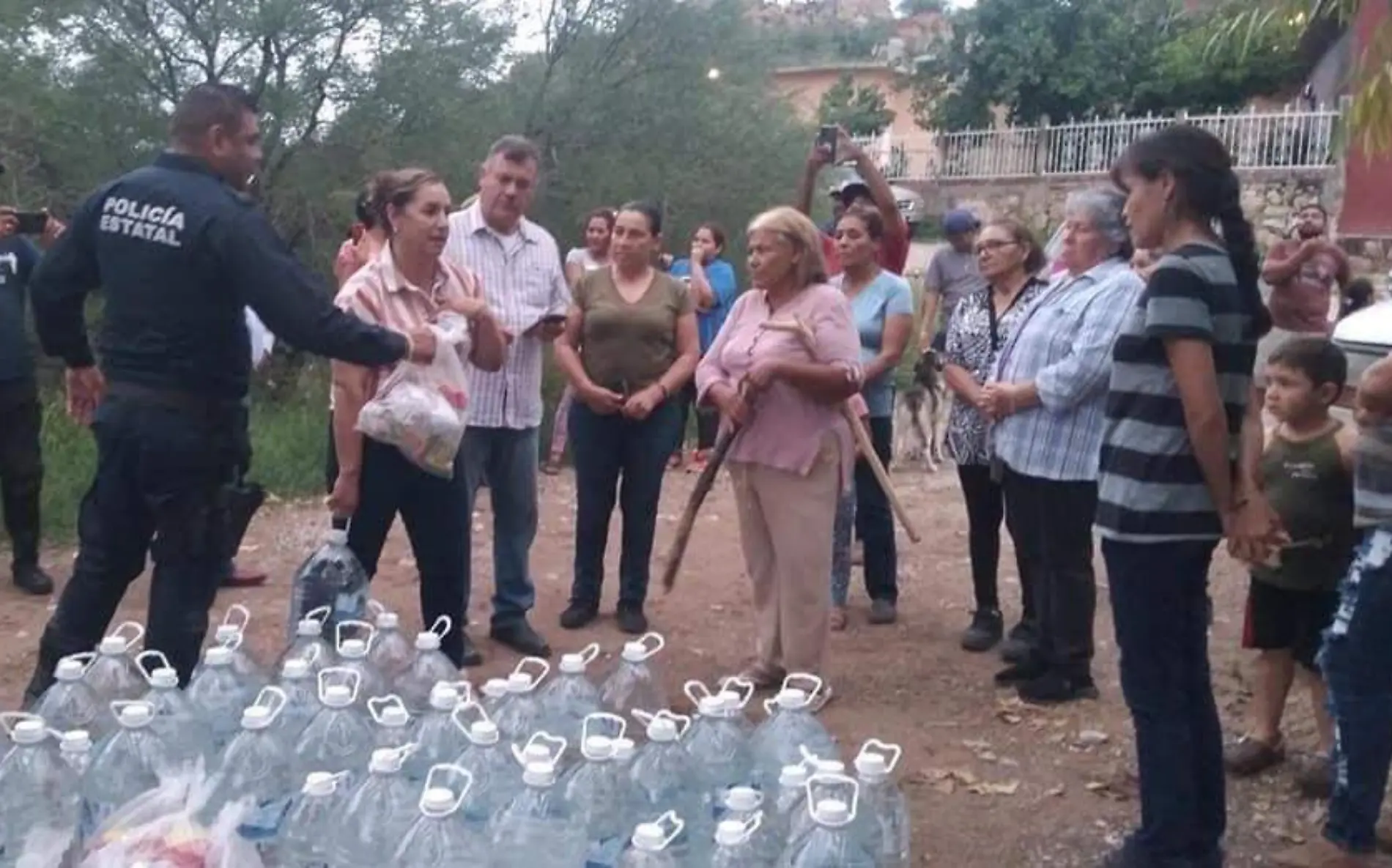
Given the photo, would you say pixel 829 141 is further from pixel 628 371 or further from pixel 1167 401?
pixel 1167 401

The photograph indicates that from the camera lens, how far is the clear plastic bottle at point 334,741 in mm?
2955

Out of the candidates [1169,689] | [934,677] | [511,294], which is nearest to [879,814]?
[1169,689]

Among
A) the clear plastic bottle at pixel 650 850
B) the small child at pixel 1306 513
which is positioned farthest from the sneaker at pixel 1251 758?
the clear plastic bottle at pixel 650 850

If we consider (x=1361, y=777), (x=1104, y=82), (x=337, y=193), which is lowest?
(x=1361, y=777)

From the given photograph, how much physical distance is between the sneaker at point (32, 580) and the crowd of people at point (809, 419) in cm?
2

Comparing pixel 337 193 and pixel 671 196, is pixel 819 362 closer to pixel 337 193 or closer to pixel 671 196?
pixel 337 193

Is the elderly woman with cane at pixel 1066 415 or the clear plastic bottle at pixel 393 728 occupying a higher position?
the elderly woman with cane at pixel 1066 415

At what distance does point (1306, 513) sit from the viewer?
423cm

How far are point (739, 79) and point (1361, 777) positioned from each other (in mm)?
11908

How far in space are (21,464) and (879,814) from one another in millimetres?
4994

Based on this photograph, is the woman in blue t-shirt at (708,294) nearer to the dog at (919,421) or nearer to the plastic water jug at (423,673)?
the dog at (919,421)

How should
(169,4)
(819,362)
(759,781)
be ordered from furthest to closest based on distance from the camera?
(169,4)
(819,362)
(759,781)

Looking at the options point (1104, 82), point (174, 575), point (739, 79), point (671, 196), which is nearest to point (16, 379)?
point (174, 575)

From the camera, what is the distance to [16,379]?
628 centimetres
